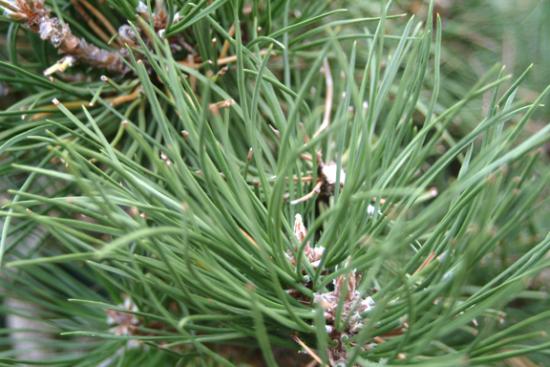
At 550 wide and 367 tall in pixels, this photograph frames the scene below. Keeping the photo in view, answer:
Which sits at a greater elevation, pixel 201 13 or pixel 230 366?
pixel 201 13

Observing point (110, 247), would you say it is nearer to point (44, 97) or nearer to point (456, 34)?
point (44, 97)

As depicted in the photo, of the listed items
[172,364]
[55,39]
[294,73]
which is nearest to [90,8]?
[55,39]

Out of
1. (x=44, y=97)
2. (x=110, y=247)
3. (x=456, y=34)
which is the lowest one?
(x=110, y=247)

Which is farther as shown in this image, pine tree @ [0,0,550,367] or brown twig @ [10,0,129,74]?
brown twig @ [10,0,129,74]

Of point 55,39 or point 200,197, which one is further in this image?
point 55,39

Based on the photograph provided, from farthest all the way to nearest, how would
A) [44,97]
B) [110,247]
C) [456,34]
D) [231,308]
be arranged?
1. [456,34]
2. [44,97]
3. [231,308]
4. [110,247]

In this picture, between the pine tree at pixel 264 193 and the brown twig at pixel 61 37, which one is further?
the brown twig at pixel 61 37

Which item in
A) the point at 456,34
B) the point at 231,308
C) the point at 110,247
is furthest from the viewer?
the point at 456,34

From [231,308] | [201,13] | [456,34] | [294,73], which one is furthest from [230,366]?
[456,34]
